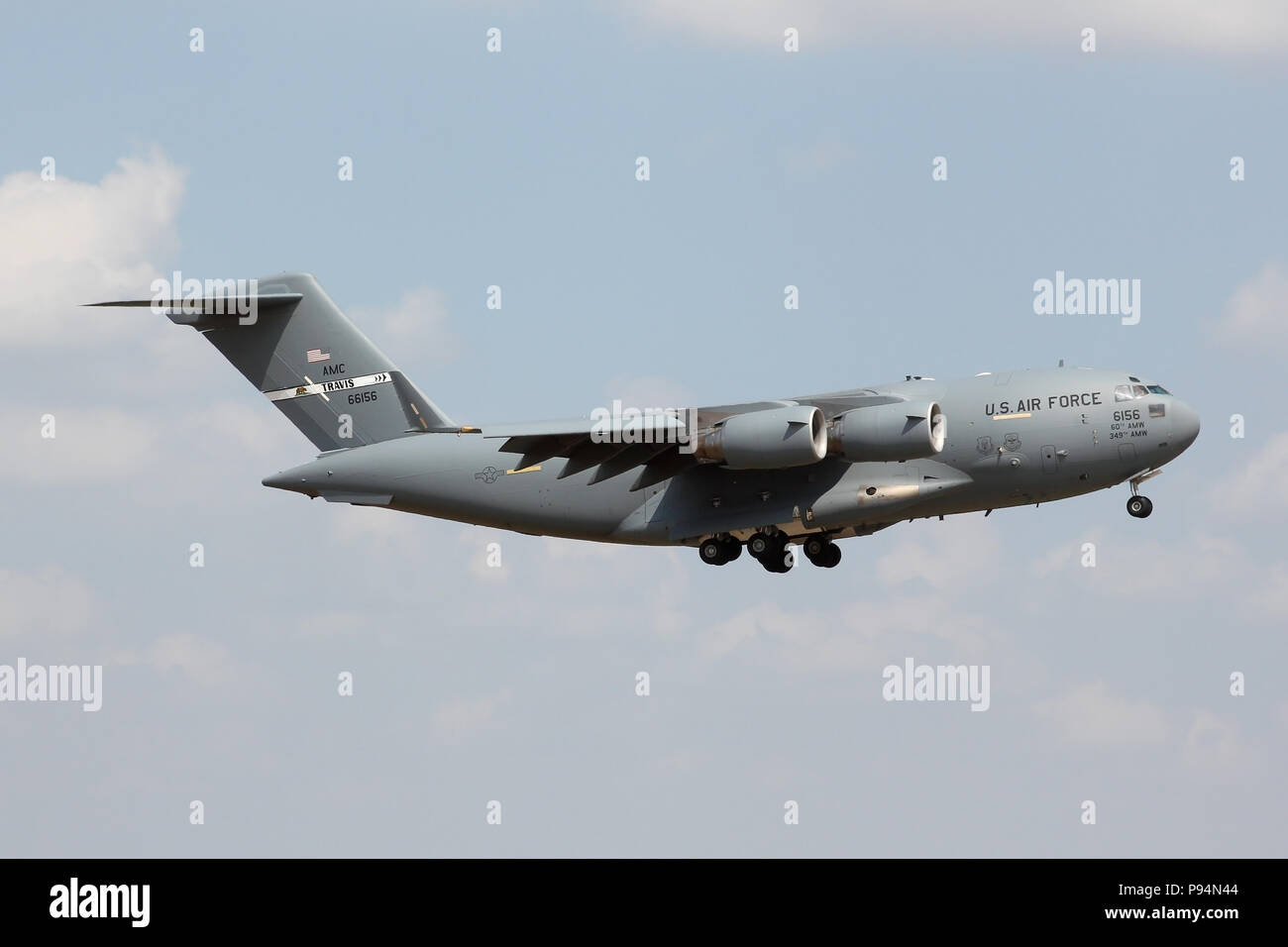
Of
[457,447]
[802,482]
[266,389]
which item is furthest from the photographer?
[266,389]

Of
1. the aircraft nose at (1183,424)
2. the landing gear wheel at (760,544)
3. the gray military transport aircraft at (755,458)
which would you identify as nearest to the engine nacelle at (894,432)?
the gray military transport aircraft at (755,458)

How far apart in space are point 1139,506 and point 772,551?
520 cm

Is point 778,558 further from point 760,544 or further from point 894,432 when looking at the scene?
point 894,432

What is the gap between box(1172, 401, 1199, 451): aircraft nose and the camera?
24.7 meters

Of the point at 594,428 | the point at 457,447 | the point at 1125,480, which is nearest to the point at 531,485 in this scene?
the point at 457,447

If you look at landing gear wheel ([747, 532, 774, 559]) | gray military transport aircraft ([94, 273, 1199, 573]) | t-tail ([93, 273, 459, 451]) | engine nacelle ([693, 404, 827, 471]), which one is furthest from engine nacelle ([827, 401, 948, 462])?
t-tail ([93, 273, 459, 451])

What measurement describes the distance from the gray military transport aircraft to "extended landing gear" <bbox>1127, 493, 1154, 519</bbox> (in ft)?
0.08

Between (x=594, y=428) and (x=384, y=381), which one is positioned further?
(x=384, y=381)

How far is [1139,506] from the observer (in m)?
25.2

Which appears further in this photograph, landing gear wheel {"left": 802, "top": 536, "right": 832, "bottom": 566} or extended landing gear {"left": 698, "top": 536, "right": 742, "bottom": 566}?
landing gear wheel {"left": 802, "top": 536, "right": 832, "bottom": 566}

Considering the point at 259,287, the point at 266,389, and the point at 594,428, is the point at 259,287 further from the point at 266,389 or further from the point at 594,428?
the point at 594,428

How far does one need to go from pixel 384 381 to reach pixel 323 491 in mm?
2109

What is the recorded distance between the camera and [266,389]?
30.2 metres

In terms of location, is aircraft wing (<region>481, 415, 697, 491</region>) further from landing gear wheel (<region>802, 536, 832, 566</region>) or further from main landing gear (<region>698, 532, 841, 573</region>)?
landing gear wheel (<region>802, 536, 832, 566</region>)
